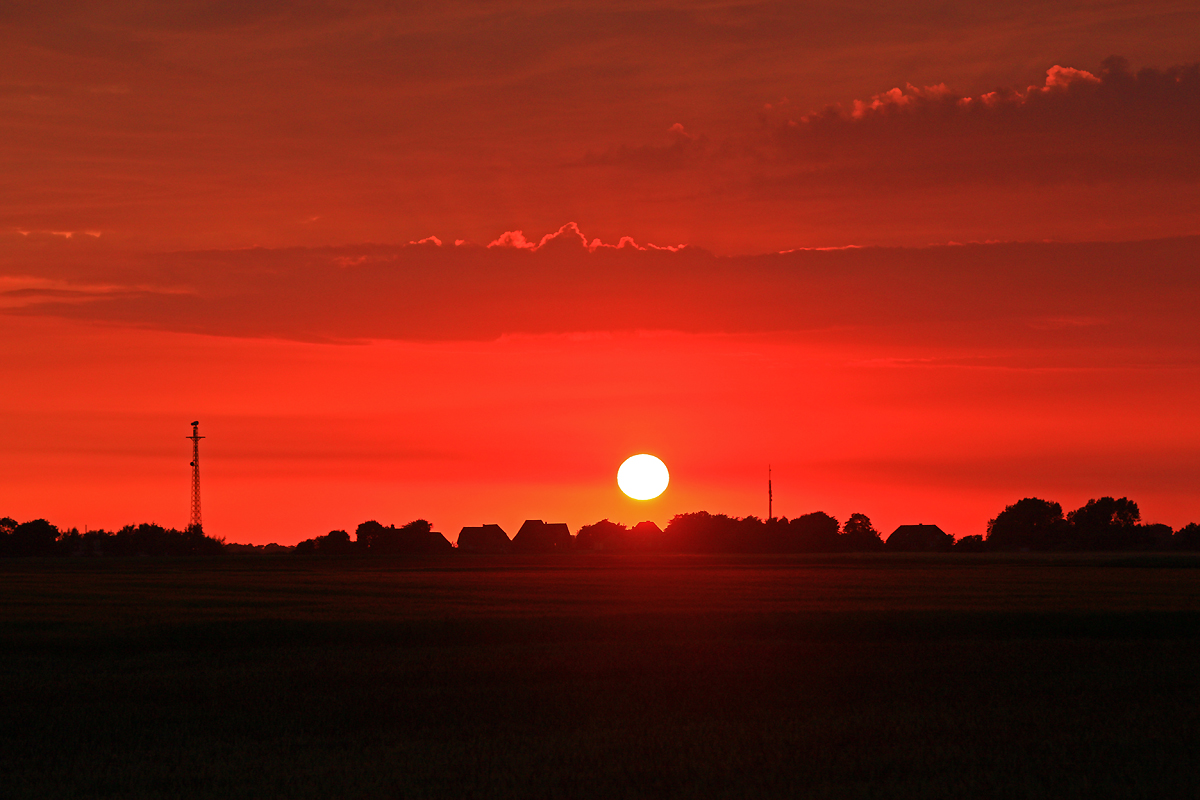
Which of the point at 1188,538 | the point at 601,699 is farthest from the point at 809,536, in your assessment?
the point at 601,699

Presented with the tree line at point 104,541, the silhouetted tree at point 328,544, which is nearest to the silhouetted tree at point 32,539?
the tree line at point 104,541

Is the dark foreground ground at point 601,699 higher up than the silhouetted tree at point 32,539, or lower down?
lower down

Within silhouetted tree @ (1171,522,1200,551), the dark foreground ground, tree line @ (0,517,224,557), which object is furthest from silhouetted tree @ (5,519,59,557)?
silhouetted tree @ (1171,522,1200,551)

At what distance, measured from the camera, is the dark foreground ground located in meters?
19.6

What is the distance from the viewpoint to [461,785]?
739 inches

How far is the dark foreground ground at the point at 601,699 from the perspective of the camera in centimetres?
1956

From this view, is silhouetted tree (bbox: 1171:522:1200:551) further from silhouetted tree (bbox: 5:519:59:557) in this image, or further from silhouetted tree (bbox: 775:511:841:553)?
silhouetted tree (bbox: 5:519:59:557)

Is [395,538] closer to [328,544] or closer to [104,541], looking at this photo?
[328,544]

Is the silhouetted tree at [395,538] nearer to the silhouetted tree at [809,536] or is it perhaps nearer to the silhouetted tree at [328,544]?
Answer: the silhouetted tree at [328,544]

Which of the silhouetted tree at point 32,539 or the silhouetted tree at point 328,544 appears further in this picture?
the silhouetted tree at point 328,544

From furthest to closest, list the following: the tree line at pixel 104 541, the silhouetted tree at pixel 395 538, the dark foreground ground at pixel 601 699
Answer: the silhouetted tree at pixel 395 538, the tree line at pixel 104 541, the dark foreground ground at pixel 601 699

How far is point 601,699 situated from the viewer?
2723 centimetres

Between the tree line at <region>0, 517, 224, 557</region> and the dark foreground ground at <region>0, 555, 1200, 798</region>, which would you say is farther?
the tree line at <region>0, 517, 224, 557</region>

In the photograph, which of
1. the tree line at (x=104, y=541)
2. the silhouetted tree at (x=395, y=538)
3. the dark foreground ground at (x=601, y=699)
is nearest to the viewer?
the dark foreground ground at (x=601, y=699)
